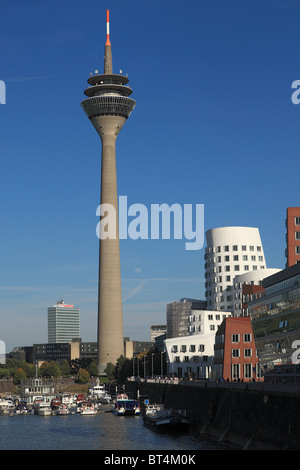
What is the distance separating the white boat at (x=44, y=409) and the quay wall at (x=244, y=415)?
41568 millimetres

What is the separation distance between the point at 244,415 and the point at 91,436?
30946 millimetres

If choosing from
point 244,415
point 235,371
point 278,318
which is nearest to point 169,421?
point 278,318

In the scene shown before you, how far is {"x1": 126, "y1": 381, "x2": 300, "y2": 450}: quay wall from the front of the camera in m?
79.8

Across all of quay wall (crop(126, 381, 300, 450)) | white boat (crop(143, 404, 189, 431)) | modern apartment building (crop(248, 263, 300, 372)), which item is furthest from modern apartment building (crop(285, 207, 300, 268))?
white boat (crop(143, 404, 189, 431))

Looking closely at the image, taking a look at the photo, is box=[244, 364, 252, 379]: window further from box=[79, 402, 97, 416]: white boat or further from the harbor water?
box=[79, 402, 97, 416]: white boat

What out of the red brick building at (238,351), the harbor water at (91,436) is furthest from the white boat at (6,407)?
the red brick building at (238,351)

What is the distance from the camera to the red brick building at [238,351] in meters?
155

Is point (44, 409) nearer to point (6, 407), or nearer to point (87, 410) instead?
point (87, 410)

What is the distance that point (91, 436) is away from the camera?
117 metres

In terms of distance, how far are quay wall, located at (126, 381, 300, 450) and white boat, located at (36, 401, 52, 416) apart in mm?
41568

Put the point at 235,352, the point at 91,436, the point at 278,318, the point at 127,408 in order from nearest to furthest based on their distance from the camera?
the point at 91,436, the point at 278,318, the point at 127,408, the point at 235,352
